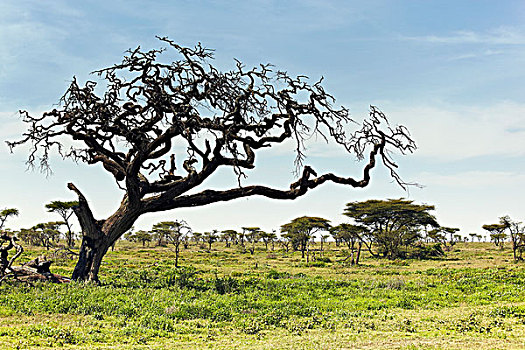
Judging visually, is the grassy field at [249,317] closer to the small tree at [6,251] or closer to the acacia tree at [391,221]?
the small tree at [6,251]

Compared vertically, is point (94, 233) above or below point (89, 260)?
above

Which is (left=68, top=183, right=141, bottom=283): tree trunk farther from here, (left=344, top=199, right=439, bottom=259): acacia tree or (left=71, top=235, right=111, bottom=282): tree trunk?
(left=344, top=199, right=439, bottom=259): acacia tree

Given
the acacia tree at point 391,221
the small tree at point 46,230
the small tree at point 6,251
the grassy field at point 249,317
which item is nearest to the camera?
the grassy field at point 249,317

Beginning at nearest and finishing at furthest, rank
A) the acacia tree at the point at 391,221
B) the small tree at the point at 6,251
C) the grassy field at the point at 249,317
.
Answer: the grassy field at the point at 249,317
the small tree at the point at 6,251
the acacia tree at the point at 391,221

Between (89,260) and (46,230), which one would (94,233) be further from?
(46,230)

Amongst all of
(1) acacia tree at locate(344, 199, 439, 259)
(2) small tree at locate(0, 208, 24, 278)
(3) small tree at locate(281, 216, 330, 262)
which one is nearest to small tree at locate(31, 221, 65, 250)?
(3) small tree at locate(281, 216, 330, 262)

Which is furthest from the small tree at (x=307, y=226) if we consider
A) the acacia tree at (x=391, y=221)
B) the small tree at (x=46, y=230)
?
the small tree at (x=46, y=230)

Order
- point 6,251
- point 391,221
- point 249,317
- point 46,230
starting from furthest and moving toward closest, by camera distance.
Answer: point 46,230
point 391,221
point 6,251
point 249,317

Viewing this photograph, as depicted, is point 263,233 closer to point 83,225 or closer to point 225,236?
point 225,236

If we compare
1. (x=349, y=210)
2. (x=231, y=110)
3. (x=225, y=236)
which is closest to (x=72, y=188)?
(x=231, y=110)

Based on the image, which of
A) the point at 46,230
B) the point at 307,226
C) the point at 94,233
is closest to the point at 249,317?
the point at 94,233

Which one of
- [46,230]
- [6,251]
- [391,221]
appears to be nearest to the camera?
[6,251]

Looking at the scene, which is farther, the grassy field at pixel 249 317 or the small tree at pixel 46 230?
the small tree at pixel 46 230

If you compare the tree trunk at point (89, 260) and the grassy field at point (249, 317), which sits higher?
the tree trunk at point (89, 260)
